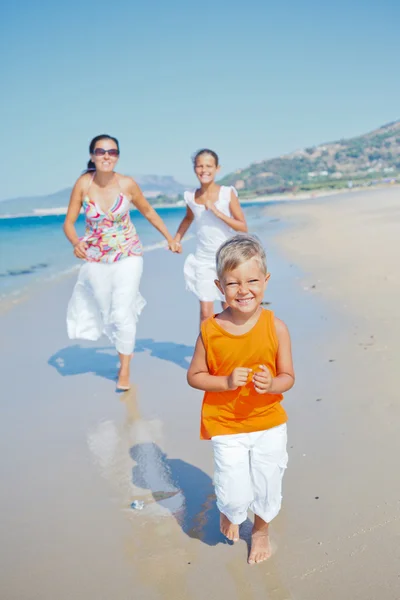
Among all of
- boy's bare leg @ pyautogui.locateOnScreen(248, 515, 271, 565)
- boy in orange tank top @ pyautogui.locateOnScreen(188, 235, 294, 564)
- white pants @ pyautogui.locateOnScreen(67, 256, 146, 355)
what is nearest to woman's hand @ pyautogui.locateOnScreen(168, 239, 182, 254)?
white pants @ pyautogui.locateOnScreen(67, 256, 146, 355)

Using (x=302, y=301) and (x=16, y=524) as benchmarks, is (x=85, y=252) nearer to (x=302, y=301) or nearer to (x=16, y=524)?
(x=16, y=524)

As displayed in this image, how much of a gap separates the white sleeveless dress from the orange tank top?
9.48ft

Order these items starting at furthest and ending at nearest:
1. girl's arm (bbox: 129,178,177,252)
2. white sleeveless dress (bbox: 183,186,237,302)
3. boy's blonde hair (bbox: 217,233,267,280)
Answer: white sleeveless dress (bbox: 183,186,237,302), girl's arm (bbox: 129,178,177,252), boy's blonde hair (bbox: 217,233,267,280)

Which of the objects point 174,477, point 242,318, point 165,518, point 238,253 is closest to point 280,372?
point 242,318

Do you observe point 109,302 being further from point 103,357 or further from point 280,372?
point 280,372

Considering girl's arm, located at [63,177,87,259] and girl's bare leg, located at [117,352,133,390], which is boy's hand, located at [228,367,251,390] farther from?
girl's arm, located at [63,177,87,259]

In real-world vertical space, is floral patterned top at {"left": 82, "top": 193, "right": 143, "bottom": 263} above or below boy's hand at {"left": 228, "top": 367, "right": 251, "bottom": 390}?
above

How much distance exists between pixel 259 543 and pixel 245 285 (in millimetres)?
1130

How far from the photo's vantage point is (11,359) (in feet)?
19.5

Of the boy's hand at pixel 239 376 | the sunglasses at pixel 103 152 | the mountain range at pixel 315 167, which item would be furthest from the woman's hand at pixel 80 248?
the mountain range at pixel 315 167

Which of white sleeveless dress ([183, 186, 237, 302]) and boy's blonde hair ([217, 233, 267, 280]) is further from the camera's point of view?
white sleeveless dress ([183, 186, 237, 302])

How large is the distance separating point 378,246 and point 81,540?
9.80 m

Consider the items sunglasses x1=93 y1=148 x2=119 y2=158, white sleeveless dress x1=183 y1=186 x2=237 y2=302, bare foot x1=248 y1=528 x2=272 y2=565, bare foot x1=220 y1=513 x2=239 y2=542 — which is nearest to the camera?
bare foot x1=248 y1=528 x2=272 y2=565

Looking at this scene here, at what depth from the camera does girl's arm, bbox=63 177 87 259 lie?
4.72 m
